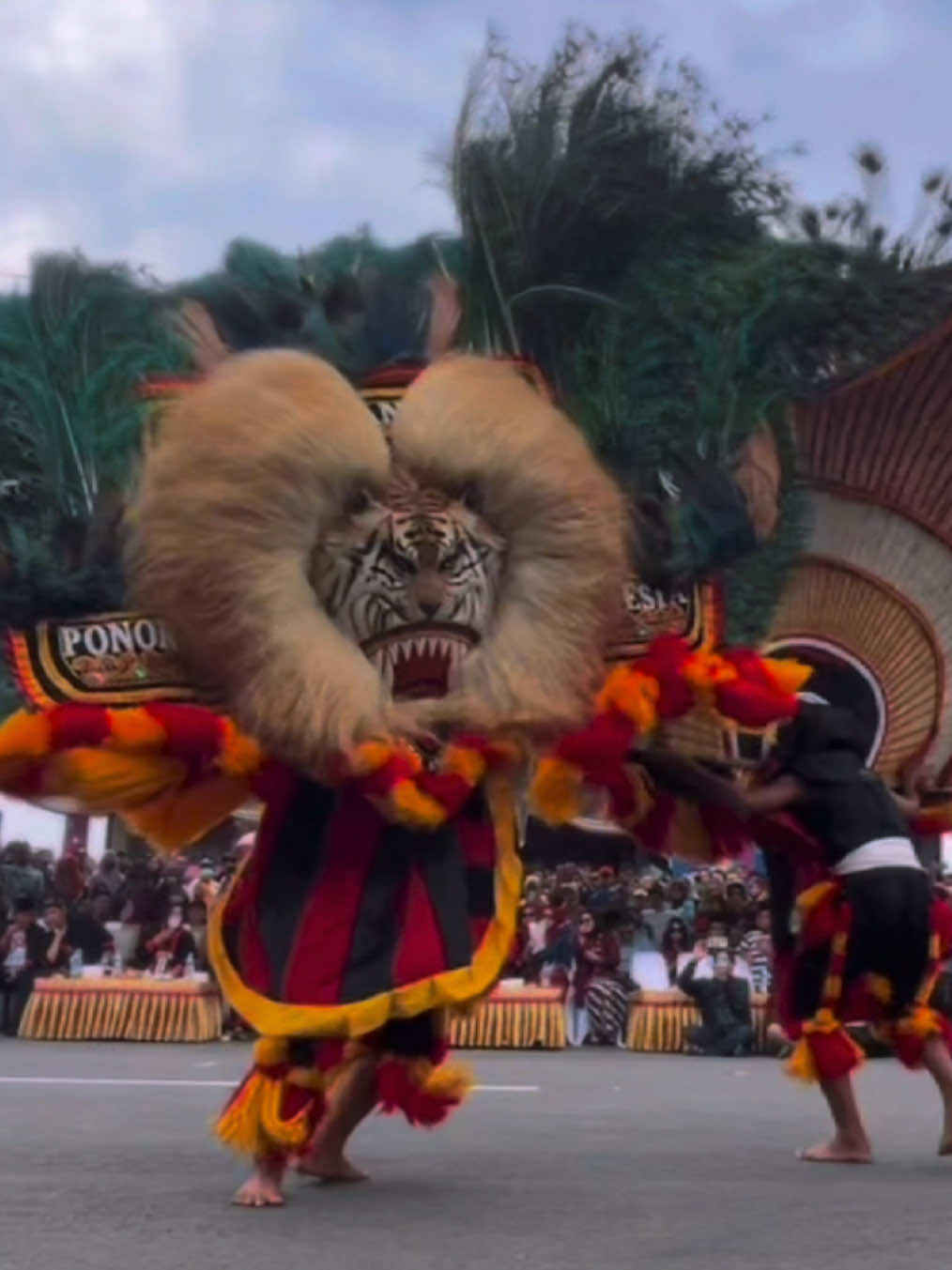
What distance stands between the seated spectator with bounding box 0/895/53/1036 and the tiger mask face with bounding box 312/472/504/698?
9.80 meters

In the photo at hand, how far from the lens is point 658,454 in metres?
21.2

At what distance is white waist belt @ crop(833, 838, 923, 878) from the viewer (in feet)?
21.7

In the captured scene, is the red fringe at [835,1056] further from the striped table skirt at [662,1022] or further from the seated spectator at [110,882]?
the seated spectator at [110,882]

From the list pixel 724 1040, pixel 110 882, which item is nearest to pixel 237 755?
pixel 724 1040

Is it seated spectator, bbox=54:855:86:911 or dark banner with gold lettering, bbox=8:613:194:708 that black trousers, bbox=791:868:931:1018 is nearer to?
dark banner with gold lettering, bbox=8:613:194:708

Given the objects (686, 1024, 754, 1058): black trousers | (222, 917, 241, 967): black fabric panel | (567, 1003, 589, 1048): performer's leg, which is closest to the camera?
(222, 917, 241, 967): black fabric panel

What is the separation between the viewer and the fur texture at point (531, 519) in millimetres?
5742

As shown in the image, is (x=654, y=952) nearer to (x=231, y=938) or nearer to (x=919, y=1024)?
(x=919, y=1024)

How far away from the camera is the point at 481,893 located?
5742 mm

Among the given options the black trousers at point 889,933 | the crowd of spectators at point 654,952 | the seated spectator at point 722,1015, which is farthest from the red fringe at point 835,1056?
the seated spectator at point 722,1015

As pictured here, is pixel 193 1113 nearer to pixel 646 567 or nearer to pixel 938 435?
pixel 646 567

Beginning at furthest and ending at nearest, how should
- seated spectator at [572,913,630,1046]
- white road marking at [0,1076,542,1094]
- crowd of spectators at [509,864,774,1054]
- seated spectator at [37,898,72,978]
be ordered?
seated spectator at [37,898,72,978] < seated spectator at [572,913,630,1046] < crowd of spectators at [509,864,774,1054] < white road marking at [0,1076,542,1094]

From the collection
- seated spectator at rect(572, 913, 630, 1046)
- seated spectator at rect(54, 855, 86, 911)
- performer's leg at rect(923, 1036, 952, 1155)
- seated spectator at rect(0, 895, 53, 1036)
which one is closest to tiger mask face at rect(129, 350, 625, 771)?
performer's leg at rect(923, 1036, 952, 1155)

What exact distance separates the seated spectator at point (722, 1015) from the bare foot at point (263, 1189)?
312 inches
